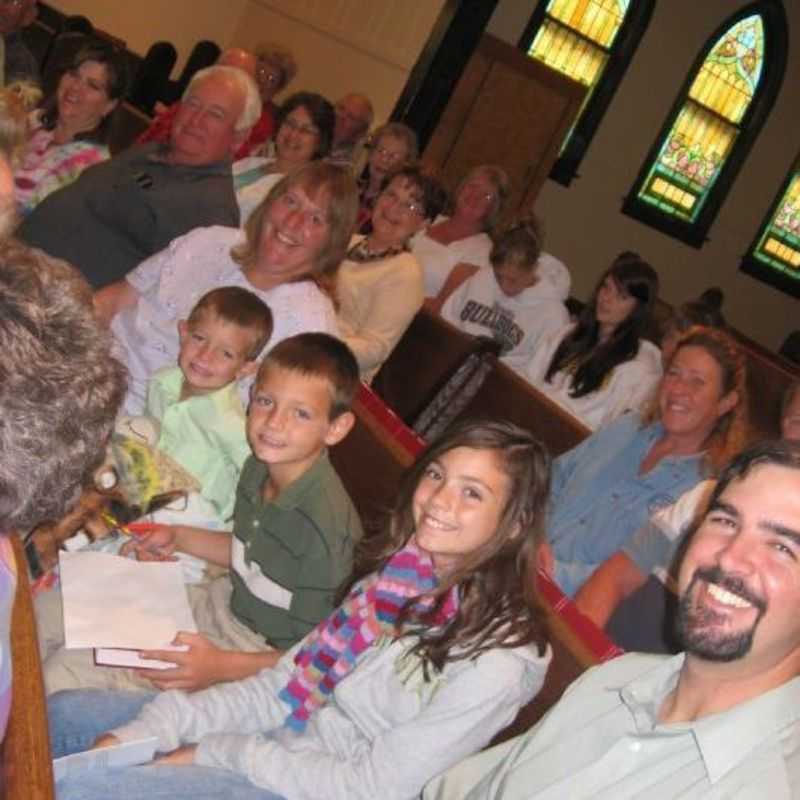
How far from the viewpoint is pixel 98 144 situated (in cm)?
420

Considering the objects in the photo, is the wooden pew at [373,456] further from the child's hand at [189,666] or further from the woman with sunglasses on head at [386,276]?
the woman with sunglasses on head at [386,276]

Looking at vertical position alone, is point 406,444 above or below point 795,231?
below

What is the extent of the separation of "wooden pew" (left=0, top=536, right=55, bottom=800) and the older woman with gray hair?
1.4 inches

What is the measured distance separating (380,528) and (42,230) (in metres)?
1.87

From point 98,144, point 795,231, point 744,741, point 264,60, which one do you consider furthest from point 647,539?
point 795,231

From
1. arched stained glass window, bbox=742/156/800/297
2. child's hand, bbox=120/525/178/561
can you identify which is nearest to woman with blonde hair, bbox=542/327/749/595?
child's hand, bbox=120/525/178/561

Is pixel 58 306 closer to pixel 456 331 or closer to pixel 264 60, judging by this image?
pixel 456 331

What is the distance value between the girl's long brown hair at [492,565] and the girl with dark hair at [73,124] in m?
2.43

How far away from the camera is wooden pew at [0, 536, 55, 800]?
1139 millimetres

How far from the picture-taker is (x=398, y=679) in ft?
6.49

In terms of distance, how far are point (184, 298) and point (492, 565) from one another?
5.08 ft

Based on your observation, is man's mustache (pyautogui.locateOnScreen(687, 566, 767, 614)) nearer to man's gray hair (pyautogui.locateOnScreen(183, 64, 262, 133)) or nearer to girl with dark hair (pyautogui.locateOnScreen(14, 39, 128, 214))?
man's gray hair (pyautogui.locateOnScreen(183, 64, 262, 133))

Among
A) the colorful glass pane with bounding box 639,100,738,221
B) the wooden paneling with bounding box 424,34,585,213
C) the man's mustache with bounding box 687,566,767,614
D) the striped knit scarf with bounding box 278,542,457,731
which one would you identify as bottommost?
the striped knit scarf with bounding box 278,542,457,731

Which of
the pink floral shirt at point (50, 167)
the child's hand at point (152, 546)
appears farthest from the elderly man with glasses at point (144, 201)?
the child's hand at point (152, 546)
